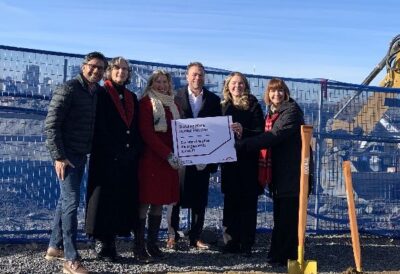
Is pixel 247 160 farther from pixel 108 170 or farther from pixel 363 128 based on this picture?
pixel 363 128

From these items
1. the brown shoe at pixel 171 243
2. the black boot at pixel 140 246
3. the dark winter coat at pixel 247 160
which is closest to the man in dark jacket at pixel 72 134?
the black boot at pixel 140 246

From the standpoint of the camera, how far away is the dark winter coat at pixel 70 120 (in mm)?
5949

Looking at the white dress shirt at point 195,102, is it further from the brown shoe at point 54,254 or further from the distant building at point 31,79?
the brown shoe at point 54,254

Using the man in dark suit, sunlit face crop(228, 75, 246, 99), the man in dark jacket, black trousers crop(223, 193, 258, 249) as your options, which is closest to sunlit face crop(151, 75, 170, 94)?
the man in dark suit

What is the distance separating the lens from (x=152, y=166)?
6.66 meters

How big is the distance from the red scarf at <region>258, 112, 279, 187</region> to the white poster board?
0.32 meters

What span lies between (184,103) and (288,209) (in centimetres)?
165

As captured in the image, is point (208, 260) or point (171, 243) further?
point (171, 243)

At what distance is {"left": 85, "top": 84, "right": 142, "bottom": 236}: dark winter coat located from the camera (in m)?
6.39

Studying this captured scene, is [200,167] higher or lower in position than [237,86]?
lower

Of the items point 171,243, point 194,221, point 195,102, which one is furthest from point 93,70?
point 171,243

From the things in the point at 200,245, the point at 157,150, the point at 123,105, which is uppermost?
the point at 123,105

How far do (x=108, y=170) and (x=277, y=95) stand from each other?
1.93 m

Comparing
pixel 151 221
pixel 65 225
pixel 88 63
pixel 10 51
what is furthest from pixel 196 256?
pixel 10 51
